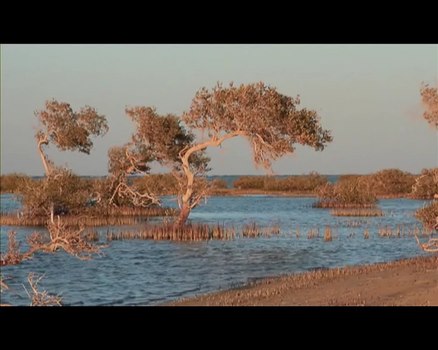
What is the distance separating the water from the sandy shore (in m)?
2.19

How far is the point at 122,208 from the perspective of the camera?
46375 millimetres

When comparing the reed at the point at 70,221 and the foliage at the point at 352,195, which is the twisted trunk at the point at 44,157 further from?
the foliage at the point at 352,195

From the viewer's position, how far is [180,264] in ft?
83.7

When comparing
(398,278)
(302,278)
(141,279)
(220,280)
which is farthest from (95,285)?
(398,278)

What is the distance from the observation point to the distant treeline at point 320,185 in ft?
147

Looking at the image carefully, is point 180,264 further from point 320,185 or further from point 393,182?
point 393,182

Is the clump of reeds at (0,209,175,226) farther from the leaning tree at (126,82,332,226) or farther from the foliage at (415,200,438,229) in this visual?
the foliage at (415,200,438,229)

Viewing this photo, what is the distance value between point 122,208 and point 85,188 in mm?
3980

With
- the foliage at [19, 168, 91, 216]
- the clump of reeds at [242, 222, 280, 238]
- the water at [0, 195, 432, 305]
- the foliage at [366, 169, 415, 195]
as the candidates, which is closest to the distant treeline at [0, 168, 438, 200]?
the foliage at [366, 169, 415, 195]

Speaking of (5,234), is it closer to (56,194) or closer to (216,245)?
(56,194)

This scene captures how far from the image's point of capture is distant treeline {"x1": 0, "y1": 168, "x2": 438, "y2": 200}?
4478 cm

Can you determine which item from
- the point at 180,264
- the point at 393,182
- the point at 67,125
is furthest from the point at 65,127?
the point at 393,182

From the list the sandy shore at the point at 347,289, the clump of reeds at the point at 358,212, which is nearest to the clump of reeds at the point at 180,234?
the sandy shore at the point at 347,289
